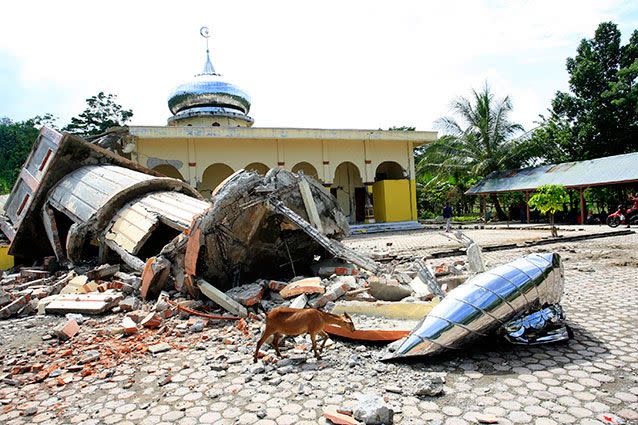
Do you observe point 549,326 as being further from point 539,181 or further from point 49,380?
point 539,181

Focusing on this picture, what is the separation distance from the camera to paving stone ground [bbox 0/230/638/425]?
255 cm

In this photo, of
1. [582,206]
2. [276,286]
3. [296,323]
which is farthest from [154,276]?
[582,206]

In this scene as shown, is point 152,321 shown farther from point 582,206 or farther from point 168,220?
point 582,206

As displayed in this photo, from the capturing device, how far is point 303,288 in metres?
5.11

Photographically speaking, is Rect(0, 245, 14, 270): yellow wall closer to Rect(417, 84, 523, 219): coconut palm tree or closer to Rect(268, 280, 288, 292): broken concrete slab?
Rect(268, 280, 288, 292): broken concrete slab

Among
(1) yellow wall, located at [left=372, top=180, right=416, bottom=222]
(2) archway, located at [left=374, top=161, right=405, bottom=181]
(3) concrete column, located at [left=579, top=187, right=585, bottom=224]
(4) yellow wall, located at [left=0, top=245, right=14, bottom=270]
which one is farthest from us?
(2) archway, located at [left=374, top=161, right=405, bottom=181]

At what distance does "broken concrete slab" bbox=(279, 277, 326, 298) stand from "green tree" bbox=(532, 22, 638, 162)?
76.9 ft

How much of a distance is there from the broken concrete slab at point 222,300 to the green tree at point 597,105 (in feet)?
79.3

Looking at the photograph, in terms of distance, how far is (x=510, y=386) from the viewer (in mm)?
2811

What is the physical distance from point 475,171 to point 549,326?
73.9 ft

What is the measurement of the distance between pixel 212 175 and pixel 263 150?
125 inches

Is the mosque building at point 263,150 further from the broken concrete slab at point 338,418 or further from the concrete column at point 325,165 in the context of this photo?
the broken concrete slab at point 338,418

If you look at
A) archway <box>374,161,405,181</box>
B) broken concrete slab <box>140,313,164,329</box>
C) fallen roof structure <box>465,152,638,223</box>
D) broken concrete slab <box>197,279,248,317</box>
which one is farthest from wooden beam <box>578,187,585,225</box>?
broken concrete slab <box>140,313,164,329</box>

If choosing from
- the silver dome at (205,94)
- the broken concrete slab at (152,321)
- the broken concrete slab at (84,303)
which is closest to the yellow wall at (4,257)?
the broken concrete slab at (84,303)
